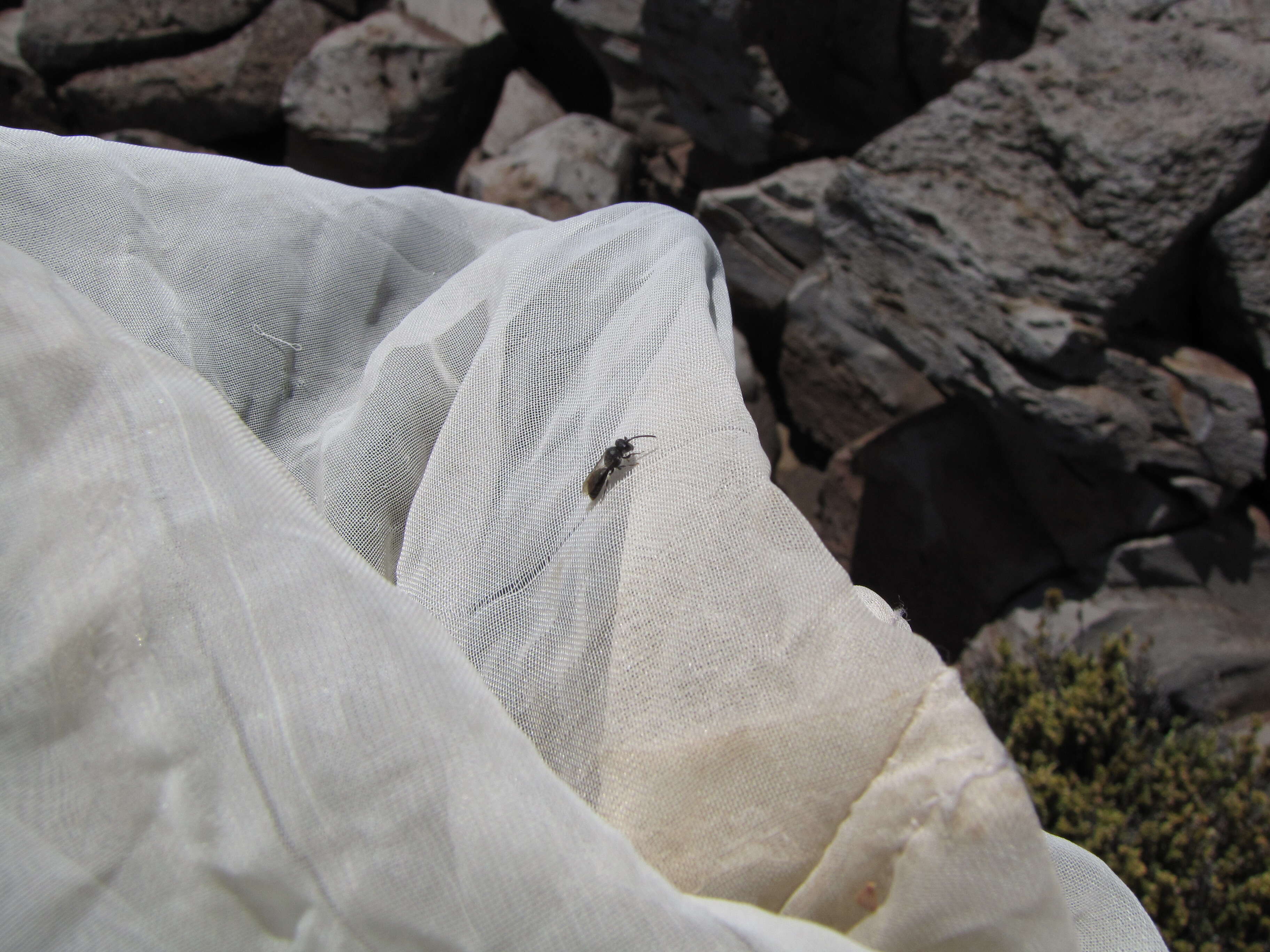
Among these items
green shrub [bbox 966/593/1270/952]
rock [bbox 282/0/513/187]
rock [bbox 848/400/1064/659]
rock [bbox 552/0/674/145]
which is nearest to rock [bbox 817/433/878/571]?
rock [bbox 848/400/1064/659]

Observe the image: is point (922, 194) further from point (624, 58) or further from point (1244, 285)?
point (624, 58)

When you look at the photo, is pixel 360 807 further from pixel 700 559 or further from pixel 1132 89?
pixel 1132 89

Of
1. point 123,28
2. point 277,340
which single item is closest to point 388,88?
point 123,28

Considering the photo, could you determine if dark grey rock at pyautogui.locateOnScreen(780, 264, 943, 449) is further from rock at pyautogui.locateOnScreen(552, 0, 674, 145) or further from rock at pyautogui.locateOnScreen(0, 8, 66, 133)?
rock at pyautogui.locateOnScreen(0, 8, 66, 133)

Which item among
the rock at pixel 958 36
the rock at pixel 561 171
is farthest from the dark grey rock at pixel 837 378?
the rock at pixel 561 171

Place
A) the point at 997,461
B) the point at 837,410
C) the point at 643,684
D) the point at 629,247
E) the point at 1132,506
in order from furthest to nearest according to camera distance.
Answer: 1. the point at 837,410
2. the point at 997,461
3. the point at 1132,506
4. the point at 629,247
5. the point at 643,684


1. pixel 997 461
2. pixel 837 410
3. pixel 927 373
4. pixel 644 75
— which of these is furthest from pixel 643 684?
pixel 644 75
